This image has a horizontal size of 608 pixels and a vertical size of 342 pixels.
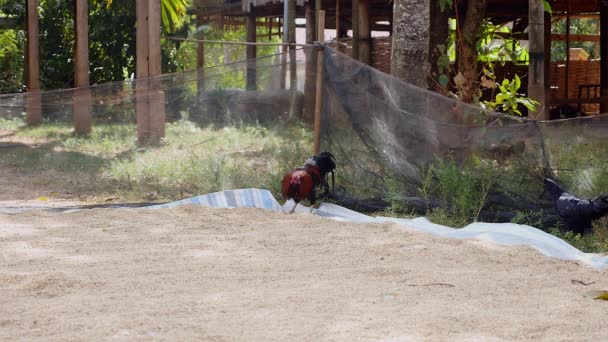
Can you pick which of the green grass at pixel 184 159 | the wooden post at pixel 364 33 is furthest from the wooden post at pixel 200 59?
the wooden post at pixel 364 33

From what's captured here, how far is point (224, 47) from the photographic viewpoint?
25547 mm

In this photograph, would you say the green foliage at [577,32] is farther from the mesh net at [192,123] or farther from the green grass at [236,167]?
the green grass at [236,167]

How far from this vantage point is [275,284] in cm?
464

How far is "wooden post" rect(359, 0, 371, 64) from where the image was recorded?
12.8 meters

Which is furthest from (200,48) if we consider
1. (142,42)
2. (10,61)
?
(142,42)

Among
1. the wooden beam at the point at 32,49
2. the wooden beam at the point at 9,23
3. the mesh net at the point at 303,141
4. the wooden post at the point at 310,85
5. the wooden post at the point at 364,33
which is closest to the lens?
the mesh net at the point at 303,141

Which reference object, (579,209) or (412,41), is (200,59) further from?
(579,209)

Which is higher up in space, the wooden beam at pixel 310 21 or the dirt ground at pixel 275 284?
the wooden beam at pixel 310 21

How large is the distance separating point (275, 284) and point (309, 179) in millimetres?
2422

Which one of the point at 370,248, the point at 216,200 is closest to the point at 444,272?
the point at 370,248

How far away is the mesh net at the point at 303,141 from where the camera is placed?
21.4ft

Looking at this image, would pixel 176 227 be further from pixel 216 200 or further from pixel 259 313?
pixel 259 313

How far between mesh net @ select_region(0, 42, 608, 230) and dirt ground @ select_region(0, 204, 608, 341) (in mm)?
868

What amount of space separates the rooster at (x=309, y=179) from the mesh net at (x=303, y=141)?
0.21 meters
